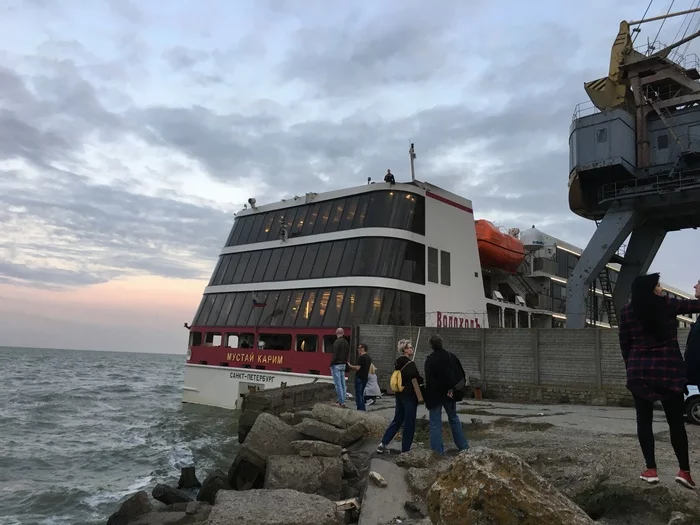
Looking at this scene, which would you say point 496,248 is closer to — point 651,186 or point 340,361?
point 651,186

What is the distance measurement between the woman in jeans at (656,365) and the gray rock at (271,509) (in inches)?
111

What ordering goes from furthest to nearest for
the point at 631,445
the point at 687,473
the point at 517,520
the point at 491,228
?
the point at 491,228
the point at 631,445
the point at 687,473
the point at 517,520

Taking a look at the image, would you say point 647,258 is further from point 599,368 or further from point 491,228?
point 599,368

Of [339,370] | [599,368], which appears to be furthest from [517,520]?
[599,368]

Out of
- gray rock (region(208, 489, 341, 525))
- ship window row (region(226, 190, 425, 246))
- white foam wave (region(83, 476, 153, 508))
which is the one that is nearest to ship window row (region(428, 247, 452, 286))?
ship window row (region(226, 190, 425, 246))

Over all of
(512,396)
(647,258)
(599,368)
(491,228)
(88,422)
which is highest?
(491,228)

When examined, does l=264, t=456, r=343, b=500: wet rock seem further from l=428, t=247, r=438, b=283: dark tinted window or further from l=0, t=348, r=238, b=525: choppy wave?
l=428, t=247, r=438, b=283: dark tinted window

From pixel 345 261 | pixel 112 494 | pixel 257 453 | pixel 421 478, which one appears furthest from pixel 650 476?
pixel 345 261

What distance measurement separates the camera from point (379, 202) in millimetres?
21453

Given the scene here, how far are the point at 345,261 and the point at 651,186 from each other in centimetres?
1250

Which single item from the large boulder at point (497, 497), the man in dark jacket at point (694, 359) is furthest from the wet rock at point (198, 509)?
the man in dark jacket at point (694, 359)

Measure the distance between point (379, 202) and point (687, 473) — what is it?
1778cm

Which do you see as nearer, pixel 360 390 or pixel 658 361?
pixel 658 361

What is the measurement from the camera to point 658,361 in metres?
4.37
